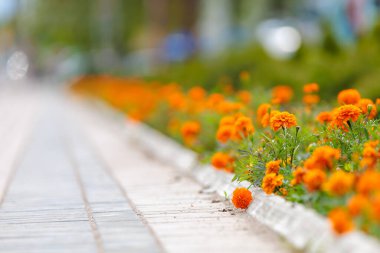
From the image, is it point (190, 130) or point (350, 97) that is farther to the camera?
point (190, 130)

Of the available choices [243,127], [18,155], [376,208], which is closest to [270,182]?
[243,127]

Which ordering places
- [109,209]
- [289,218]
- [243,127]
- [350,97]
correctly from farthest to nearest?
[243,127] → [109,209] → [350,97] → [289,218]

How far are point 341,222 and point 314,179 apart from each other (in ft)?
2.74

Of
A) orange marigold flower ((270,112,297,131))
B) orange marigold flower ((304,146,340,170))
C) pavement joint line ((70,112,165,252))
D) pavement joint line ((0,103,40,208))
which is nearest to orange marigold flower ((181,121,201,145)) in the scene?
pavement joint line ((70,112,165,252))

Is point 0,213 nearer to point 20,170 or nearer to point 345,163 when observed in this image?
point 345,163

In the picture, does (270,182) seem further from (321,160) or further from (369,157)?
(369,157)

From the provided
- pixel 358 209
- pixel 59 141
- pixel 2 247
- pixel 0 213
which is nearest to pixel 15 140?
pixel 59 141

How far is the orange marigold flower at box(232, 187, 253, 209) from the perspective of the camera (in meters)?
8.44

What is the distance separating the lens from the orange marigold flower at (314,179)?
22.1ft

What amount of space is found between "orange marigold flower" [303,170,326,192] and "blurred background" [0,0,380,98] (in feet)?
21.2

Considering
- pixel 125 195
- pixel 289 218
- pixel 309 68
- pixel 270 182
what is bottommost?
pixel 125 195

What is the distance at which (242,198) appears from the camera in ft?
27.7

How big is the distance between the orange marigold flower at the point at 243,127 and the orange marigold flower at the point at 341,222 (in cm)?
319

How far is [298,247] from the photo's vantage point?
22.2ft
